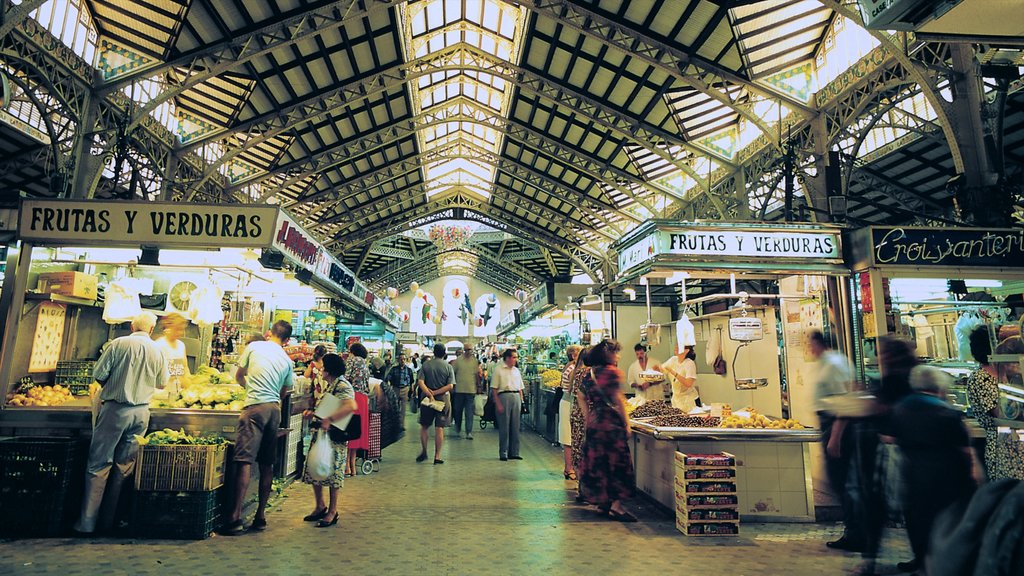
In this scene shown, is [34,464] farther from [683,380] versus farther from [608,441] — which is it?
[683,380]

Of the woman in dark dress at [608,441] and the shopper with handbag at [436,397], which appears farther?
the shopper with handbag at [436,397]

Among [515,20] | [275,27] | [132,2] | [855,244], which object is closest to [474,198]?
[515,20]

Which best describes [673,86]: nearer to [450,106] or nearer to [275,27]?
[450,106]

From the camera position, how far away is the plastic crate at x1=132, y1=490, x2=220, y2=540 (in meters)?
4.05

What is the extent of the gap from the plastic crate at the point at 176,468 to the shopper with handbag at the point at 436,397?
146 inches

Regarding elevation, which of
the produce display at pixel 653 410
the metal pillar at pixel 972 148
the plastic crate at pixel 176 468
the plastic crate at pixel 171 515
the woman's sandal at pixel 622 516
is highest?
the metal pillar at pixel 972 148

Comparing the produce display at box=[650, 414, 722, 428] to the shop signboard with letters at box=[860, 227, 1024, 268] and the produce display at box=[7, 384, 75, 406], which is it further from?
the produce display at box=[7, 384, 75, 406]

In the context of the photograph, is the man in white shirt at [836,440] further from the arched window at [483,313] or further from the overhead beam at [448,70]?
the arched window at [483,313]

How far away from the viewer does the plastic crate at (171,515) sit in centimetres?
405

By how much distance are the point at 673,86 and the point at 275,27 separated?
343 inches

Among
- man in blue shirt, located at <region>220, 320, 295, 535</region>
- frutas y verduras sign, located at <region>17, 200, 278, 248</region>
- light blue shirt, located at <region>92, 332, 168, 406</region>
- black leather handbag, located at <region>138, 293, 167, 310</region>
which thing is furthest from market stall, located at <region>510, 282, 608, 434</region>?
light blue shirt, located at <region>92, 332, 168, 406</region>

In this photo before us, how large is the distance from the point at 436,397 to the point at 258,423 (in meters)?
3.66

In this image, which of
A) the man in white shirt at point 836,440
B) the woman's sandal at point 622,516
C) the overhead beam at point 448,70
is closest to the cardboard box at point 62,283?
the woman's sandal at point 622,516

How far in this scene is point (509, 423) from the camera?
807 centimetres
